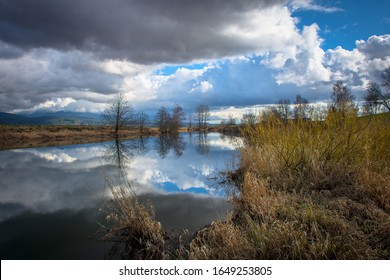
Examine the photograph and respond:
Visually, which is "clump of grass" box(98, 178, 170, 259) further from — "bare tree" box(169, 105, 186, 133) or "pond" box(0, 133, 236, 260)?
"bare tree" box(169, 105, 186, 133)

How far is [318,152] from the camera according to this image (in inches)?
366

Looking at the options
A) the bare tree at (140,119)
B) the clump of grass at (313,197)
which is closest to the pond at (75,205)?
the clump of grass at (313,197)

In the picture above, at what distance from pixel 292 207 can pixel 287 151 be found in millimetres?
4485

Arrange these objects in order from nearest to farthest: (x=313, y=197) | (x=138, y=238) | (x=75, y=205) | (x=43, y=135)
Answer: (x=138, y=238) → (x=313, y=197) → (x=75, y=205) → (x=43, y=135)

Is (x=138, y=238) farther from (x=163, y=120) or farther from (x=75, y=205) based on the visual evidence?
(x=163, y=120)

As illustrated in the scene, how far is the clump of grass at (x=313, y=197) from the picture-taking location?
169 inches

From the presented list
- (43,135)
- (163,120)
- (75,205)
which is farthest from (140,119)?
(75,205)

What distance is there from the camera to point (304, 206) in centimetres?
607

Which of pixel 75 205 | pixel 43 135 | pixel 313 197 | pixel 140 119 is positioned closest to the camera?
pixel 313 197

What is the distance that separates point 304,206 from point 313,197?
3.45 ft

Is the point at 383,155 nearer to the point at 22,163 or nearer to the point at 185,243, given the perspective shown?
the point at 185,243

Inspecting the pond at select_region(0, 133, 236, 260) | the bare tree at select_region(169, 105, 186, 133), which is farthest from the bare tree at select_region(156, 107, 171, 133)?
the pond at select_region(0, 133, 236, 260)

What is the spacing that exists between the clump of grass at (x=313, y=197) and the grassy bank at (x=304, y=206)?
15 millimetres
